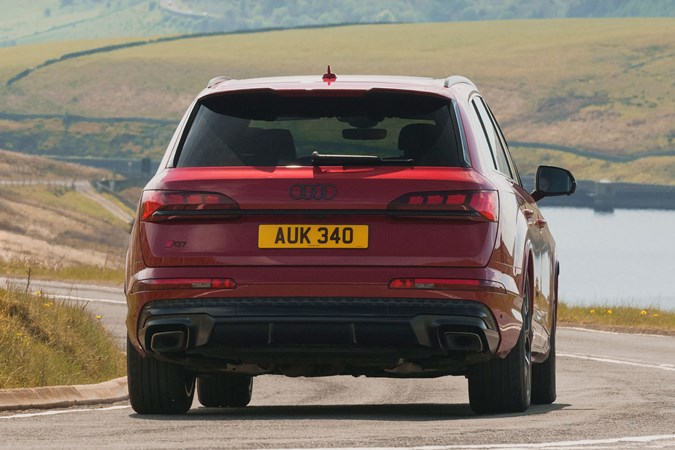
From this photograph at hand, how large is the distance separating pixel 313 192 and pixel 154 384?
1.69 m

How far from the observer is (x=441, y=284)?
26.7 feet

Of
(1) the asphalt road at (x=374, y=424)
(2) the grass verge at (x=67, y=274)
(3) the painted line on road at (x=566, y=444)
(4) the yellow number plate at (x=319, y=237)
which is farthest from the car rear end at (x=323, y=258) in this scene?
(2) the grass verge at (x=67, y=274)

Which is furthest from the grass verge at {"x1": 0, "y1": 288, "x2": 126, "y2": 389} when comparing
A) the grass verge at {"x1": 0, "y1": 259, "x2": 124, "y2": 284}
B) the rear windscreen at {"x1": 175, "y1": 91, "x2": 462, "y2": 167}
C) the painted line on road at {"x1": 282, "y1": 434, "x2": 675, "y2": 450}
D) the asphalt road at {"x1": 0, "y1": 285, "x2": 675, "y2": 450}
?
the grass verge at {"x1": 0, "y1": 259, "x2": 124, "y2": 284}

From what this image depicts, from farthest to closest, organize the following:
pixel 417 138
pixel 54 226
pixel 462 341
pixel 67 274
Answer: pixel 54 226 < pixel 67 274 < pixel 417 138 < pixel 462 341

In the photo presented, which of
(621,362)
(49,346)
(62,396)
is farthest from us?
(621,362)

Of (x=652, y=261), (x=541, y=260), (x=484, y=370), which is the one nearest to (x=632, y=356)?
(x=541, y=260)

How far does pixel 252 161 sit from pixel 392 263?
3.26 feet

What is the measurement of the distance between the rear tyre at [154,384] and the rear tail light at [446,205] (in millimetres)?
1771

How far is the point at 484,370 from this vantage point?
9.00 m

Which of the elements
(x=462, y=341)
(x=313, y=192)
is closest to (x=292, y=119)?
(x=313, y=192)

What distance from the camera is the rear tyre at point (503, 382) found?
8969 millimetres

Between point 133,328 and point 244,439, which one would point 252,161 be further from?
point 244,439

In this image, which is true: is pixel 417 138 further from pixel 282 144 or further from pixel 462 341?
pixel 462 341

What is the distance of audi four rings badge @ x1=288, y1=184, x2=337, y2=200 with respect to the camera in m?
8.13
